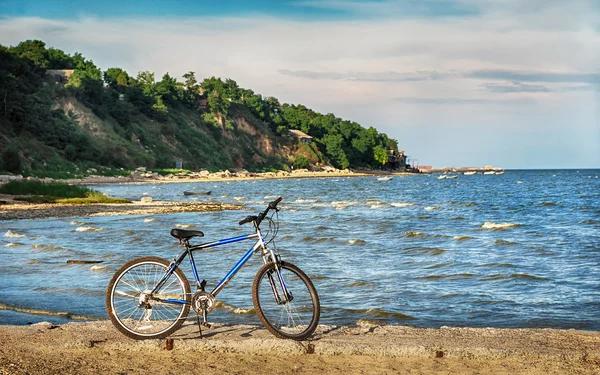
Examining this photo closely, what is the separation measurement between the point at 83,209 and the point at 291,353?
27129mm

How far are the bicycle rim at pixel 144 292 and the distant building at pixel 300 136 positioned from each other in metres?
158

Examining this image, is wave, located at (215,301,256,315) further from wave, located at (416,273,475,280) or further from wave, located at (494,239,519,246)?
wave, located at (494,239,519,246)

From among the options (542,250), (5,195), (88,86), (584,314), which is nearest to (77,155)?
(88,86)

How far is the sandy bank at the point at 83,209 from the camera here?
1107 inches

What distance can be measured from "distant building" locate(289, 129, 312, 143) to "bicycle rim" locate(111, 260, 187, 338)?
15839 cm

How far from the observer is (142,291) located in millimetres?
7082

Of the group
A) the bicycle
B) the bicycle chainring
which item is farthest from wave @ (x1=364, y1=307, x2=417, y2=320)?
the bicycle chainring

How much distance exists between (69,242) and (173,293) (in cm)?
1294

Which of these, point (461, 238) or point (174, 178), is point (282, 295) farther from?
point (174, 178)

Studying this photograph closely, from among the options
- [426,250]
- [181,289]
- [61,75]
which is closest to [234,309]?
[181,289]

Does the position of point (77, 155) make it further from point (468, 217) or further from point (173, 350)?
point (173, 350)

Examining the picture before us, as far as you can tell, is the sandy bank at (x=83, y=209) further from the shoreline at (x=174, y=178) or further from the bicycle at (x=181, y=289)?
the bicycle at (x=181, y=289)

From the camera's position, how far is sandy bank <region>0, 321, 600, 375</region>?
19.7 ft

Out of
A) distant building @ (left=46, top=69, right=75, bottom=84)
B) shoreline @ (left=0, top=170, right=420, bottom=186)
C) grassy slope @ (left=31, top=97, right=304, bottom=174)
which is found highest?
distant building @ (left=46, top=69, right=75, bottom=84)
